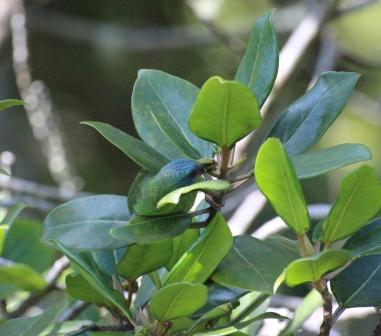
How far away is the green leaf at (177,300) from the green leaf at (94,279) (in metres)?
0.03

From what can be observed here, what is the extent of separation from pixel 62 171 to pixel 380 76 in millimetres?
1305

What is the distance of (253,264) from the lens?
23.5 inches

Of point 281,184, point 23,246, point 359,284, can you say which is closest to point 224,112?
point 281,184

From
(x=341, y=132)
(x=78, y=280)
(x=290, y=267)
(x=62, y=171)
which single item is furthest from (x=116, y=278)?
(x=341, y=132)

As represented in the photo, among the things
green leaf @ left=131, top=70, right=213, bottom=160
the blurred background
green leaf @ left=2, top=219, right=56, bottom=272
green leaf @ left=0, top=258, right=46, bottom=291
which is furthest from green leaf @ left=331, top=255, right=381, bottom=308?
the blurred background

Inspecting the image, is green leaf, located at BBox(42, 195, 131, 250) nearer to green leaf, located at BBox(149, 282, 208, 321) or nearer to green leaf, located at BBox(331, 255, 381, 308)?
green leaf, located at BBox(149, 282, 208, 321)

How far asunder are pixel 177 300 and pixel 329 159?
15 cm

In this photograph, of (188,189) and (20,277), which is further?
(20,277)

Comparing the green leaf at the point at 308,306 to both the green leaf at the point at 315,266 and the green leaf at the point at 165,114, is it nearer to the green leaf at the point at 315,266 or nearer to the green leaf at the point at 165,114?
the green leaf at the point at 315,266

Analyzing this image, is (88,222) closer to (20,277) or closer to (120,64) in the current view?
(20,277)

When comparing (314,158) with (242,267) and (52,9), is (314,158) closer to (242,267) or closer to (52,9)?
(242,267)

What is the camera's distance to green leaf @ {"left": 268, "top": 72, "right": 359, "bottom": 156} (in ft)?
2.09

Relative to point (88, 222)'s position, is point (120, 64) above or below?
below

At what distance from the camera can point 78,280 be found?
660 mm
